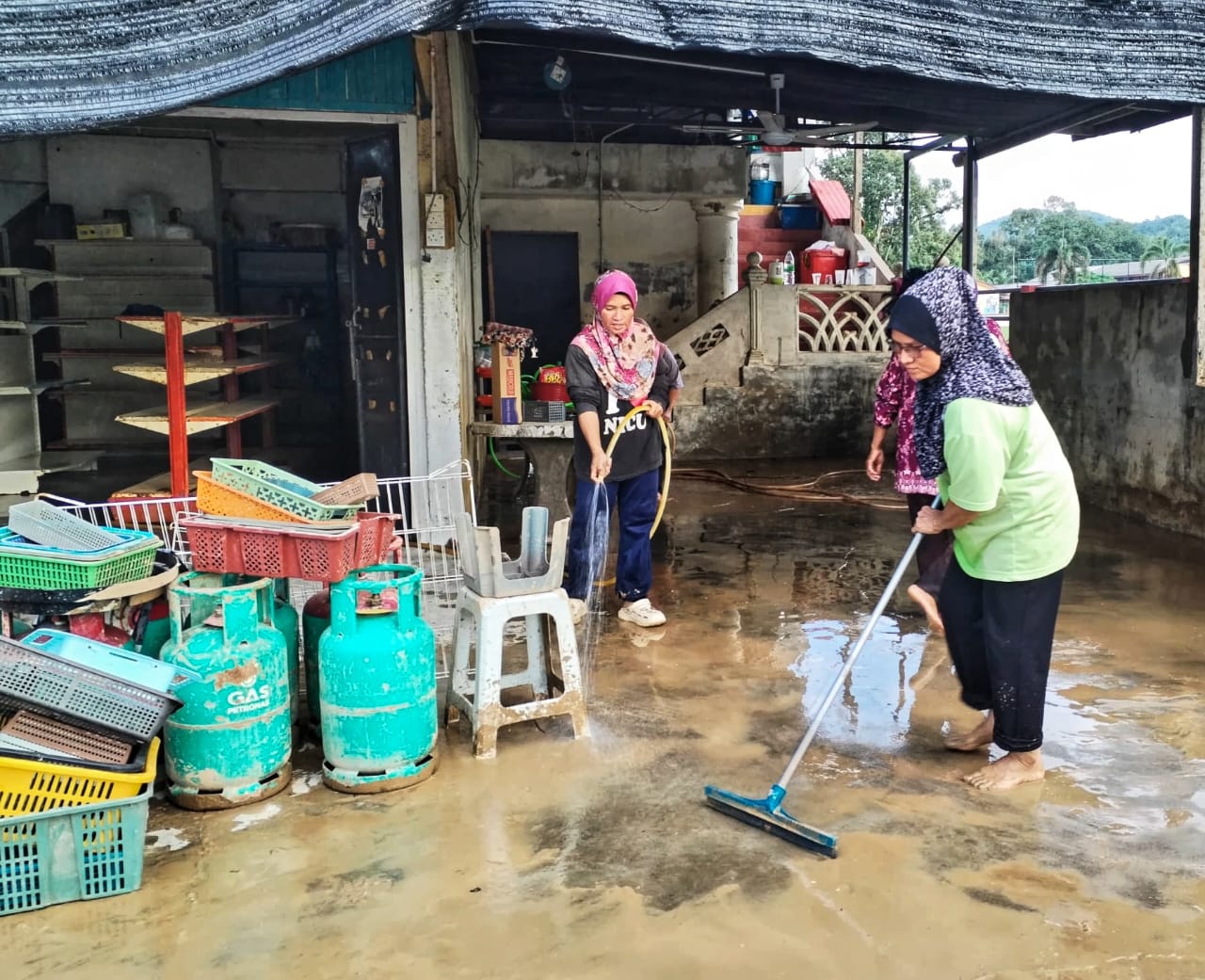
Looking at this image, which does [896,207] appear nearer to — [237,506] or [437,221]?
[437,221]

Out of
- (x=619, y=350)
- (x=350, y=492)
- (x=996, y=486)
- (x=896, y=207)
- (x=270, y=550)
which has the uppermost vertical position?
(x=896, y=207)

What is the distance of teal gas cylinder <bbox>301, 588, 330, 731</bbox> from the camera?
397cm

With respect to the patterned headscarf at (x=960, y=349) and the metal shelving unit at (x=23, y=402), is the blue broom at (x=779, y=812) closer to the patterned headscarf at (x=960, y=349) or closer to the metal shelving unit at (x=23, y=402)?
the patterned headscarf at (x=960, y=349)

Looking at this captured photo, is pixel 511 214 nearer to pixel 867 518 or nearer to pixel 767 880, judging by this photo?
pixel 867 518

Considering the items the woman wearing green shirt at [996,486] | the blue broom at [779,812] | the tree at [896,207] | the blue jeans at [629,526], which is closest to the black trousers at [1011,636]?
the woman wearing green shirt at [996,486]

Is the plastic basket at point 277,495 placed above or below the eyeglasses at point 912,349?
below

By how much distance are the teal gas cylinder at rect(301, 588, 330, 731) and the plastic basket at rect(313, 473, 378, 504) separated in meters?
0.34

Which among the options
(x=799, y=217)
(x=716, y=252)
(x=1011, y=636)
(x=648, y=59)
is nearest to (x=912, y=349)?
(x=1011, y=636)

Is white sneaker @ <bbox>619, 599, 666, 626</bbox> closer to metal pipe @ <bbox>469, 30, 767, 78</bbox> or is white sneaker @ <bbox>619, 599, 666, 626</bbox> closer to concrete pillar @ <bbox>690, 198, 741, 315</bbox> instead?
metal pipe @ <bbox>469, 30, 767, 78</bbox>

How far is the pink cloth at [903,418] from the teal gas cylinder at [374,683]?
2.37m

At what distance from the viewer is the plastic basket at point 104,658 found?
304 centimetres

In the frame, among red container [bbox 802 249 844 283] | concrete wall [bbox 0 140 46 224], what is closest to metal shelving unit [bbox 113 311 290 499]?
concrete wall [bbox 0 140 46 224]

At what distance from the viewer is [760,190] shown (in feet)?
60.4

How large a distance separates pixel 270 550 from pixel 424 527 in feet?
7.61
